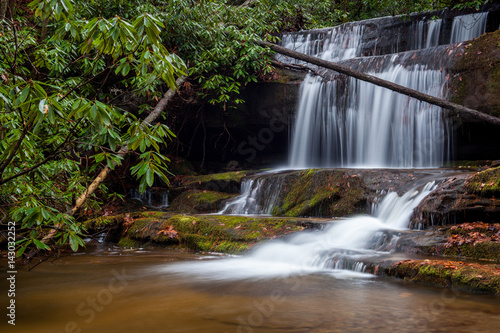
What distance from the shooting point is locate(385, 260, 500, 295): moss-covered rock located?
3.96 metres

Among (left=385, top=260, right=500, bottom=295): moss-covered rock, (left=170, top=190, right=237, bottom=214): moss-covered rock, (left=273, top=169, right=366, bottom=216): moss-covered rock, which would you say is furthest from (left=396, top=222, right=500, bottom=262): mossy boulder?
(left=170, top=190, right=237, bottom=214): moss-covered rock

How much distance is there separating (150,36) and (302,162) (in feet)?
30.9

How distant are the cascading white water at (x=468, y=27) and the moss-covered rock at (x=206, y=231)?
7646mm

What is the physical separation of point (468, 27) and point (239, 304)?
34.2 ft

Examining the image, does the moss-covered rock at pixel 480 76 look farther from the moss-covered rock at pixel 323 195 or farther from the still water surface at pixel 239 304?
the still water surface at pixel 239 304

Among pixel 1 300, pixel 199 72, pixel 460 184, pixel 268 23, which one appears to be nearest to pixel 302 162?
pixel 199 72

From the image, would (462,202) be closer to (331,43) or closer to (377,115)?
(377,115)

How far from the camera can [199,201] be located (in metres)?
10.0

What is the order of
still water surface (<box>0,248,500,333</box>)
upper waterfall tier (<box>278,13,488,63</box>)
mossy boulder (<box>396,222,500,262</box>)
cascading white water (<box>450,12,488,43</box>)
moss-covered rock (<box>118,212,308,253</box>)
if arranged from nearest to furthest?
still water surface (<box>0,248,500,333</box>)
mossy boulder (<box>396,222,500,262</box>)
moss-covered rock (<box>118,212,308,253</box>)
cascading white water (<box>450,12,488,43</box>)
upper waterfall tier (<box>278,13,488,63</box>)

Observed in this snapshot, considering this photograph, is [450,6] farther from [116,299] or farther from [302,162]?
[116,299]

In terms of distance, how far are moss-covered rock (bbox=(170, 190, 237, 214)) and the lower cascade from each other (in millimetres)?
3512

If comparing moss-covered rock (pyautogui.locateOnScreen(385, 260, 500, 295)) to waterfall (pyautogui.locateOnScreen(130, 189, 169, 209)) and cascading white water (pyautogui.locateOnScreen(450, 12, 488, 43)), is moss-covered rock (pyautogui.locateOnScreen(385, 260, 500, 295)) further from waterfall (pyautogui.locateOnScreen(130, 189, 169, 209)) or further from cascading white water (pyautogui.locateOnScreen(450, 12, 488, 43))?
cascading white water (pyautogui.locateOnScreen(450, 12, 488, 43))

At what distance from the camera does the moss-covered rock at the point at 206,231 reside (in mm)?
6766

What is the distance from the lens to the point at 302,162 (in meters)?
11.9
